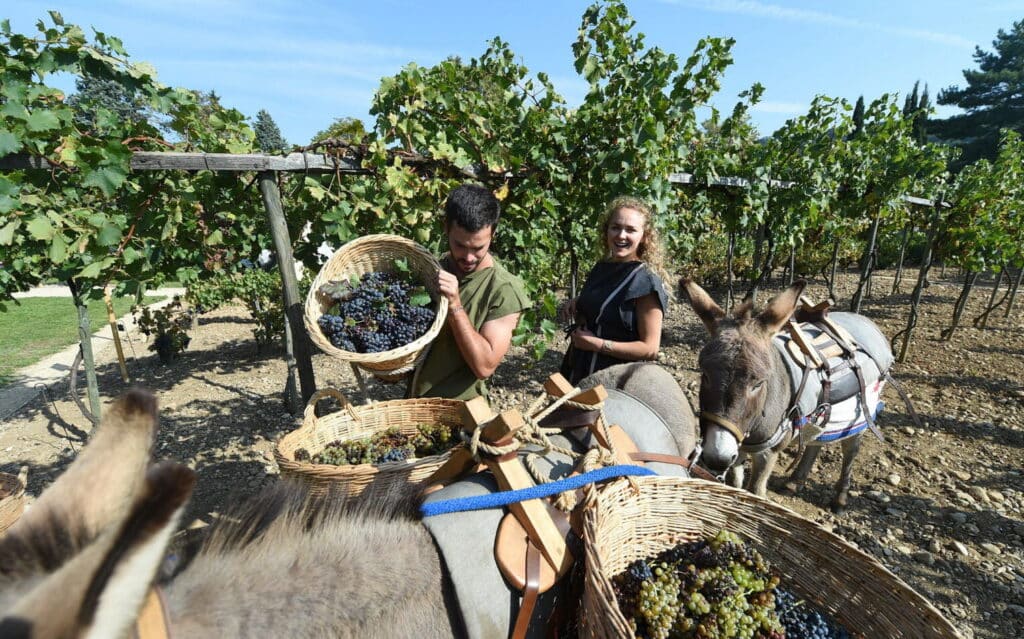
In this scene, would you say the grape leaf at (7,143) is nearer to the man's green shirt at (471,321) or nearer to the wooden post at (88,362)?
the man's green shirt at (471,321)

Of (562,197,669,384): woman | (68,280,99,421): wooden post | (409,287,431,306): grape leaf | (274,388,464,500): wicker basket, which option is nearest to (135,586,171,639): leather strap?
(274,388,464,500): wicker basket

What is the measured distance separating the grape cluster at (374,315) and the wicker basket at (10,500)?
2517mm

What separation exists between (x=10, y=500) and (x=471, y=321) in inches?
127

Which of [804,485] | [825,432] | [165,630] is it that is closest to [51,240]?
[165,630]

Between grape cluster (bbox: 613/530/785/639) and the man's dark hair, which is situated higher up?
the man's dark hair

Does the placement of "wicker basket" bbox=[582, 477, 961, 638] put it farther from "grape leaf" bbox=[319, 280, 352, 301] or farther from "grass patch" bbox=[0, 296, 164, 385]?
"grass patch" bbox=[0, 296, 164, 385]

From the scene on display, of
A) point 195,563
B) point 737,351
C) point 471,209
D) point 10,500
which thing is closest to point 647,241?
point 737,351

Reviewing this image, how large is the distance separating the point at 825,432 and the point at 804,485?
1.31 m

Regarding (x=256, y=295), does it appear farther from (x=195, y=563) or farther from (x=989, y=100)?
(x=989, y=100)

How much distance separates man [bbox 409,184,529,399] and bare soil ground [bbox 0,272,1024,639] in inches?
39.6

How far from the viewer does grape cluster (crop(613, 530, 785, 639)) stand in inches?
45.3

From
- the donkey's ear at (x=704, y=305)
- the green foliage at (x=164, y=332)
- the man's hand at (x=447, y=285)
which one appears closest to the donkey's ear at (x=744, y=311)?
the donkey's ear at (x=704, y=305)

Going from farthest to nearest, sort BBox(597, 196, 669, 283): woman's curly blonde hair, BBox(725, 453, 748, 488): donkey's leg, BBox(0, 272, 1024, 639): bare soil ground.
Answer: BBox(0, 272, 1024, 639): bare soil ground
BBox(725, 453, 748, 488): donkey's leg
BBox(597, 196, 669, 283): woman's curly blonde hair

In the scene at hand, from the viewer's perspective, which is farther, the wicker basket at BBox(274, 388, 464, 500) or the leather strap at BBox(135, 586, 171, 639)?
the wicker basket at BBox(274, 388, 464, 500)
